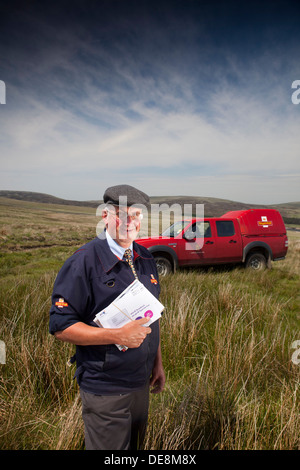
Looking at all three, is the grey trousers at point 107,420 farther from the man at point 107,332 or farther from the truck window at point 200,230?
the truck window at point 200,230

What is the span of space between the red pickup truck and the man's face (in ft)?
20.7

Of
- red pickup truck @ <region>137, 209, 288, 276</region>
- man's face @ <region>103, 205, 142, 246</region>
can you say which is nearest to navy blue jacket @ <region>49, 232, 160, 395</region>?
man's face @ <region>103, 205, 142, 246</region>

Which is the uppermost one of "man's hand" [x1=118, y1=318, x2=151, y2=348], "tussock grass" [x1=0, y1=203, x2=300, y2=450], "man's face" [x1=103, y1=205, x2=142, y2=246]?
"man's face" [x1=103, y1=205, x2=142, y2=246]

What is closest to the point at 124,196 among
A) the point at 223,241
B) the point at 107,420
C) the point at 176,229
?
the point at 107,420

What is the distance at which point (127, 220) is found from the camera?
1588 mm

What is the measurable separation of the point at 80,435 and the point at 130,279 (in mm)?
1314

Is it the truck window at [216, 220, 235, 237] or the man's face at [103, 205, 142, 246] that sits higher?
the man's face at [103, 205, 142, 246]

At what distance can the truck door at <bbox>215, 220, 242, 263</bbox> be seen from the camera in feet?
29.8

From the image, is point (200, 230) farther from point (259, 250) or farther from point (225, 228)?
point (259, 250)

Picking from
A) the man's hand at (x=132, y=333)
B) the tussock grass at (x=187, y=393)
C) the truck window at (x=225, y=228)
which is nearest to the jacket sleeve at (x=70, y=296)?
the man's hand at (x=132, y=333)

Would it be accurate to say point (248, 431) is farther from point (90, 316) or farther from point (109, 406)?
point (90, 316)

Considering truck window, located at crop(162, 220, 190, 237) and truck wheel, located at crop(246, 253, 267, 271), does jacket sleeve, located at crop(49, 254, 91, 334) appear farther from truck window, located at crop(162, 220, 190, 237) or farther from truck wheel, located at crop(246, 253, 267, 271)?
truck wheel, located at crop(246, 253, 267, 271)

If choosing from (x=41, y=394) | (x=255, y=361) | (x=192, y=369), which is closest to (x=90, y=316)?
(x=41, y=394)

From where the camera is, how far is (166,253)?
27.4 feet
